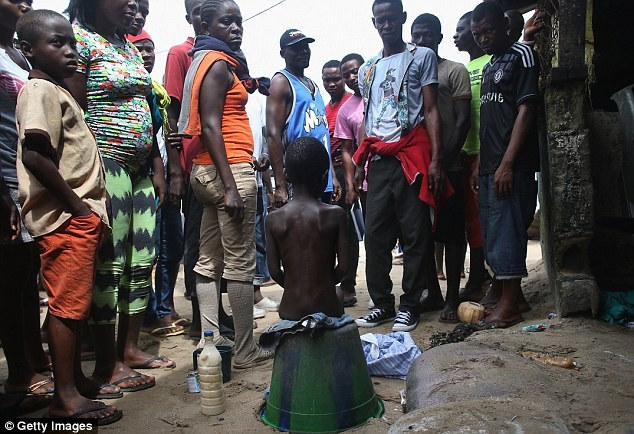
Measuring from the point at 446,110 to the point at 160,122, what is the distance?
235 cm

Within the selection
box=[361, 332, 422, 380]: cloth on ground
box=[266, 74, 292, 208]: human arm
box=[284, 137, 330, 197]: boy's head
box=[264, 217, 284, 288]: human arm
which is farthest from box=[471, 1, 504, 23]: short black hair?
box=[361, 332, 422, 380]: cloth on ground

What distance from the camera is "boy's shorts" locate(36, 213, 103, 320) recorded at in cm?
260

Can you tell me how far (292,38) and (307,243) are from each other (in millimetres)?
2302

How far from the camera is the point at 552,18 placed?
3.87 metres

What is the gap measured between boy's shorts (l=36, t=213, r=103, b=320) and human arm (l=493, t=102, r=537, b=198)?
267 centimetres

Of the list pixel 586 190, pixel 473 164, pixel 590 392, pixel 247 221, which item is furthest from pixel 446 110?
pixel 590 392

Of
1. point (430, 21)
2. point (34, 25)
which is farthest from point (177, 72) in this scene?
point (430, 21)

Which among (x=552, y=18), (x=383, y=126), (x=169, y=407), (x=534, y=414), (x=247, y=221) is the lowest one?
(x=169, y=407)

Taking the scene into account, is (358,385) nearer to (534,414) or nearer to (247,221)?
(534,414)

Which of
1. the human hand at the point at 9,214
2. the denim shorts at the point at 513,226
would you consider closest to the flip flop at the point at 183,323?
the human hand at the point at 9,214

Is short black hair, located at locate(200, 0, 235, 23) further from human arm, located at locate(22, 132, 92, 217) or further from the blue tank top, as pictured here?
human arm, located at locate(22, 132, 92, 217)

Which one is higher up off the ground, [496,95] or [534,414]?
[496,95]

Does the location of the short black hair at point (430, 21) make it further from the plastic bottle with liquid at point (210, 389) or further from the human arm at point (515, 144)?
the plastic bottle with liquid at point (210, 389)

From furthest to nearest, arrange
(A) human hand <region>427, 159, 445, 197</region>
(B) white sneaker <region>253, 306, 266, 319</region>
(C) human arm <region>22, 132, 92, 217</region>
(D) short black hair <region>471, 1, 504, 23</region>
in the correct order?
(B) white sneaker <region>253, 306, 266, 319</region> → (A) human hand <region>427, 159, 445, 197</region> → (D) short black hair <region>471, 1, 504, 23</region> → (C) human arm <region>22, 132, 92, 217</region>
